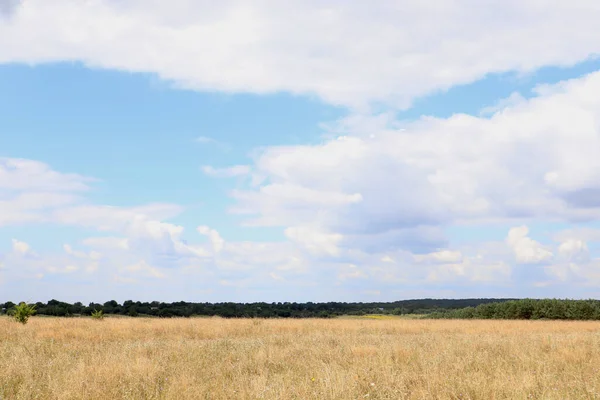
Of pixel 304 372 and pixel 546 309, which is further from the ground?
pixel 304 372

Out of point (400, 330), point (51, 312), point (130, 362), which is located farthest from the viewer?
point (51, 312)

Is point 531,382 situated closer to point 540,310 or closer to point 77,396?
point 77,396

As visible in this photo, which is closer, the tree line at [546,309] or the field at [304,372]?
the field at [304,372]

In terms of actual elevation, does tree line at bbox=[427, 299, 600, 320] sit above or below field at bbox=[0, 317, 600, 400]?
below

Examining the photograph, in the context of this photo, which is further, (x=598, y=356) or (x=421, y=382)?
(x=598, y=356)

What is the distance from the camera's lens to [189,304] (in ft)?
236

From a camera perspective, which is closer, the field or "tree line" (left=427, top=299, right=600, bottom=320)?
the field

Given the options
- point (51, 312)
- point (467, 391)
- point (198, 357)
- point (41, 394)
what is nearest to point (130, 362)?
point (198, 357)

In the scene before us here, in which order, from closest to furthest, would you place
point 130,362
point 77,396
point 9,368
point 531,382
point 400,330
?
1. point 77,396
2. point 531,382
3. point 9,368
4. point 130,362
5. point 400,330

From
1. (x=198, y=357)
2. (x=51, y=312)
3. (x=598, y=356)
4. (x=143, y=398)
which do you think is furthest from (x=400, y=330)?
(x=51, y=312)

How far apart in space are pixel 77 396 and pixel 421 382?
669 cm

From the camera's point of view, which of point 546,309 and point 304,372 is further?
point 546,309

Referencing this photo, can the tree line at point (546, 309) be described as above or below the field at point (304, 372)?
below

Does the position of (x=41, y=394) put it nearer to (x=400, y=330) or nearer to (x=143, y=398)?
(x=143, y=398)
